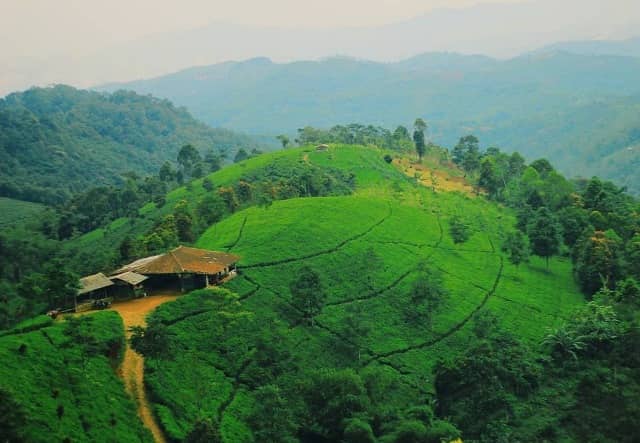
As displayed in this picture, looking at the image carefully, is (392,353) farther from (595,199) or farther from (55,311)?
(595,199)

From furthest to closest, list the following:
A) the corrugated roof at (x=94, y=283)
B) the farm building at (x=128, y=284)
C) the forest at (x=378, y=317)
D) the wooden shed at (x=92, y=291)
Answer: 1. the farm building at (x=128, y=284)
2. the wooden shed at (x=92, y=291)
3. the corrugated roof at (x=94, y=283)
4. the forest at (x=378, y=317)

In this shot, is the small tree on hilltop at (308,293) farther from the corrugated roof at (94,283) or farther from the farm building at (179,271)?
the corrugated roof at (94,283)

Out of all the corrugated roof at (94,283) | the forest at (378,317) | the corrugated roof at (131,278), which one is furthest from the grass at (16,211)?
the corrugated roof at (131,278)

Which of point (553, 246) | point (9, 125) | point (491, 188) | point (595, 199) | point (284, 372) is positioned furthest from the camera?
point (9, 125)

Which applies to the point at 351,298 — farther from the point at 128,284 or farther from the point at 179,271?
the point at 128,284

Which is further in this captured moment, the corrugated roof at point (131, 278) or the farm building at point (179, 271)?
the farm building at point (179, 271)

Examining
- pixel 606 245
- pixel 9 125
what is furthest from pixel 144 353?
pixel 9 125

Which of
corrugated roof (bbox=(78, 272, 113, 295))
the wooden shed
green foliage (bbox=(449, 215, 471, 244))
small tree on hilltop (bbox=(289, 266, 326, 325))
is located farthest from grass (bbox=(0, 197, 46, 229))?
small tree on hilltop (bbox=(289, 266, 326, 325))

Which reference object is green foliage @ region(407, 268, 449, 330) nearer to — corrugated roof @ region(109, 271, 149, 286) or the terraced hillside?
the terraced hillside
